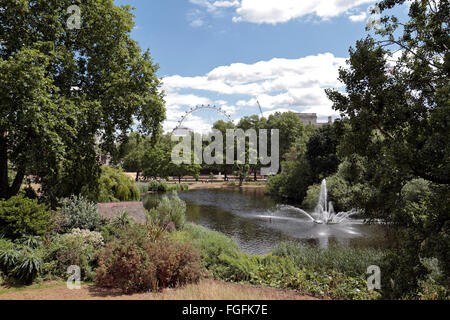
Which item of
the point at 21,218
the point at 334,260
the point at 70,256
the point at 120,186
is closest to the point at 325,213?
the point at 334,260

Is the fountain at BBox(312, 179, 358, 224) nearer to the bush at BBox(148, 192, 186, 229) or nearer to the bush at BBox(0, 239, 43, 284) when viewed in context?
the bush at BBox(148, 192, 186, 229)

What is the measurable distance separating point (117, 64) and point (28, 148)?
5.42 m

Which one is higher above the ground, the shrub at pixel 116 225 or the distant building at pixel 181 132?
the distant building at pixel 181 132

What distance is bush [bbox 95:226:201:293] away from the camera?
320 inches

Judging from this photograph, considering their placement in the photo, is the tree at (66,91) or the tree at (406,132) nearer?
the tree at (406,132)

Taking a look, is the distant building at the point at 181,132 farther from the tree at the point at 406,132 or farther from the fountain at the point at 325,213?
the tree at the point at 406,132

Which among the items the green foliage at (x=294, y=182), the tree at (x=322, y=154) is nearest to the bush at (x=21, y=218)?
the tree at (x=322, y=154)

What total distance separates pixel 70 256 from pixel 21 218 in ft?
6.86

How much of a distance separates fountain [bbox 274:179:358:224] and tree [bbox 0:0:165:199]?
47.4 ft

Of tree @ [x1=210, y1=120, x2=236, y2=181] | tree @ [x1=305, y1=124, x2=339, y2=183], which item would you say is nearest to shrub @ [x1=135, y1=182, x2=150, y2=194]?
tree @ [x1=210, y1=120, x2=236, y2=181]

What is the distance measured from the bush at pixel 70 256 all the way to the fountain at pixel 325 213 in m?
17.0

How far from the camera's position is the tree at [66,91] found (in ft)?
35.8

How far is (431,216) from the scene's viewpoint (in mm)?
5926
